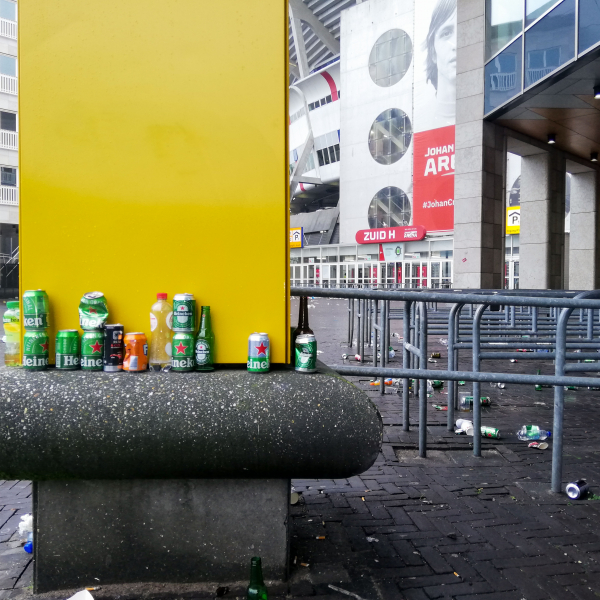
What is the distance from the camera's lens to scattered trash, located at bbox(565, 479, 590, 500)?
3.41 meters

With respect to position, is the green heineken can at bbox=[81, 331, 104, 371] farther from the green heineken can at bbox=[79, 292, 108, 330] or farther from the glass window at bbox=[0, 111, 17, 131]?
the glass window at bbox=[0, 111, 17, 131]

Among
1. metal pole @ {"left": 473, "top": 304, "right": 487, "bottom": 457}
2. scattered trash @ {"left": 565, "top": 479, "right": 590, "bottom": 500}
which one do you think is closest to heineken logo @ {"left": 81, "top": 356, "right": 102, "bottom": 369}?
metal pole @ {"left": 473, "top": 304, "right": 487, "bottom": 457}

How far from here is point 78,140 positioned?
89.4 inches

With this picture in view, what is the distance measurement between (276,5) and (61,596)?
2.65 metres

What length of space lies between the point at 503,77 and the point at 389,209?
2824cm

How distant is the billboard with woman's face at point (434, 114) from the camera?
3575 centimetres

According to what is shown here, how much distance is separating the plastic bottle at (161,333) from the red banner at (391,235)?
35.8 m

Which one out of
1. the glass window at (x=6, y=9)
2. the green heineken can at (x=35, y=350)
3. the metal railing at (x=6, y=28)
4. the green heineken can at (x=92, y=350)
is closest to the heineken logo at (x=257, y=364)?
the green heineken can at (x=92, y=350)

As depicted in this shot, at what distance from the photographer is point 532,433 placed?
480 centimetres

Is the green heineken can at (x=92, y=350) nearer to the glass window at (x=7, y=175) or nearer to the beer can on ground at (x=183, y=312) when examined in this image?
the beer can on ground at (x=183, y=312)

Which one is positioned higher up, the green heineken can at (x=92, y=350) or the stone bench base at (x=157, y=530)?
the green heineken can at (x=92, y=350)

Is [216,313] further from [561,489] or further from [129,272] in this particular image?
[561,489]

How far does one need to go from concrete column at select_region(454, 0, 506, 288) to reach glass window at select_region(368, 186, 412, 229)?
25692mm

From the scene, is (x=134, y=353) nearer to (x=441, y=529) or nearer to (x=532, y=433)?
(x=441, y=529)
